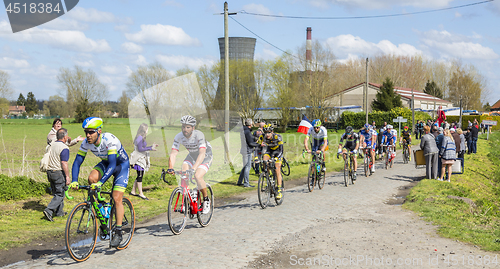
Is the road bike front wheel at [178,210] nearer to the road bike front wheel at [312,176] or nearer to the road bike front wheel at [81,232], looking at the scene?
the road bike front wheel at [81,232]

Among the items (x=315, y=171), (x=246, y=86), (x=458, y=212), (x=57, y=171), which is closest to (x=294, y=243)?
(x=458, y=212)

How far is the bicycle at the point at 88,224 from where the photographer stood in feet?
17.8

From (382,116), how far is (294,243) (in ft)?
175

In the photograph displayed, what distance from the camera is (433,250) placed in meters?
6.09

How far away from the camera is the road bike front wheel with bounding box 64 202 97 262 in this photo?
5.39 m

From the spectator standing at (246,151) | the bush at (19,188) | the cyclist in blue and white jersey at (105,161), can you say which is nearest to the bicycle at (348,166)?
the spectator standing at (246,151)

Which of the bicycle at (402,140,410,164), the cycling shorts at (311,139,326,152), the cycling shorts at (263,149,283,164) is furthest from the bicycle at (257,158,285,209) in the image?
the bicycle at (402,140,410,164)

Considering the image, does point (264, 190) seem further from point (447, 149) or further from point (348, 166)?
A: point (447, 149)

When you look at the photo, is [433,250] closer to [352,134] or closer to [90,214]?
[90,214]

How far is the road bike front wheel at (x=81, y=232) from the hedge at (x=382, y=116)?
49347 millimetres

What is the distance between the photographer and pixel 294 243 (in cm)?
655

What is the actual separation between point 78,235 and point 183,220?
2158 mm

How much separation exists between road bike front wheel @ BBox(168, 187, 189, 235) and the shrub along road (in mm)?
172

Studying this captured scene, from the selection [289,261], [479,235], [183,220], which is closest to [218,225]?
[183,220]
